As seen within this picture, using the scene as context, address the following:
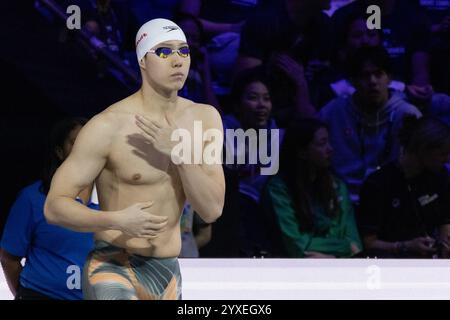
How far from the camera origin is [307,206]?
4984 mm

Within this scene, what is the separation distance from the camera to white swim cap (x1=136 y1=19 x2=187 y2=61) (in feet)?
11.8

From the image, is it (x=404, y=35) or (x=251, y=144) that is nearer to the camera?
(x=251, y=144)

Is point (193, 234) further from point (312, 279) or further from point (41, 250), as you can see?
point (41, 250)

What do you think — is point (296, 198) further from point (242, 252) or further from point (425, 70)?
point (425, 70)

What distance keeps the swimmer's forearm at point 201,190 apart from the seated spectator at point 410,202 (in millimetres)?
1768

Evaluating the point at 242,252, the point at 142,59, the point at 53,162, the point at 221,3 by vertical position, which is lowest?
the point at 242,252

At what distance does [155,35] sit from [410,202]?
6.41ft

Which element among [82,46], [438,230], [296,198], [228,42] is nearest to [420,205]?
[438,230]

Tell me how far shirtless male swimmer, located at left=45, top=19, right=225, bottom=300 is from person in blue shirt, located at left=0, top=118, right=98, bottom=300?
0.37 m

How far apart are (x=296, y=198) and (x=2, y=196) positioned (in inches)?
56.9

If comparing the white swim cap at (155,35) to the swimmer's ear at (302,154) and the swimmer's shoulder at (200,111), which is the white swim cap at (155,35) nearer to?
the swimmer's shoulder at (200,111)

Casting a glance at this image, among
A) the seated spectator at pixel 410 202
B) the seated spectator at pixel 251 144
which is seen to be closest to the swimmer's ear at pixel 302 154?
the seated spectator at pixel 251 144

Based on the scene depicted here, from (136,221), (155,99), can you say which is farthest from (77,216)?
(155,99)

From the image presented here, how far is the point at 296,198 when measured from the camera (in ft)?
16.3
